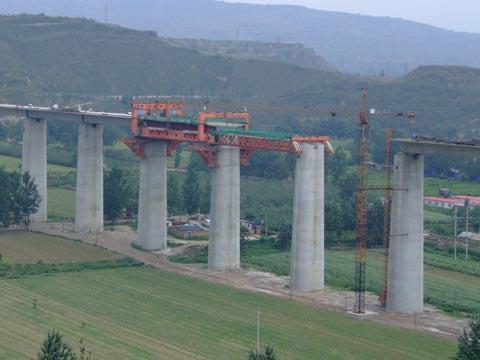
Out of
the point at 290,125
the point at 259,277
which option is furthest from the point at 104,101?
the point at 259,277

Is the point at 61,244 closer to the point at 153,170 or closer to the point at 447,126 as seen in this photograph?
the point at 153,170

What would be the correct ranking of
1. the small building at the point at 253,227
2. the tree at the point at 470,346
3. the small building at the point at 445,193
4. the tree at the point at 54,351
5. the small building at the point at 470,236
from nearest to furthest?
the tree at the point at 54,351 < the tree at the point at 470,346 < the small building at the point at 470,236 < the small building at the point at 253,227 < the small building at the point at 445,193

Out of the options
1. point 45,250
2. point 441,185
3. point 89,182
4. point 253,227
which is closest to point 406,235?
point 45,250

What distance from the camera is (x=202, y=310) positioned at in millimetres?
61062

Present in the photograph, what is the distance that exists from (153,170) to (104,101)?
113 m

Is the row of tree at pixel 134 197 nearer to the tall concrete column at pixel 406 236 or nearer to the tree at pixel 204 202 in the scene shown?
the tree at pixel 204 202

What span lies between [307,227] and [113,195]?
29415mm

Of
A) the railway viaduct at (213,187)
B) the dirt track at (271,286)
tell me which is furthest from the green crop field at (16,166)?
the dirt track at (271,286)

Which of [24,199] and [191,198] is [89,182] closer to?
[24,199]

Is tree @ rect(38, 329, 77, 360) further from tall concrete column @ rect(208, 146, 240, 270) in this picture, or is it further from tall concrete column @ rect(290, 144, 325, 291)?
tall concrete column @ rect(208, 146, 240, 270)

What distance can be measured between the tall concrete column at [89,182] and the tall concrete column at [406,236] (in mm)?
33161

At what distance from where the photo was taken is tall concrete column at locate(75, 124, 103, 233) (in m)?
89.8

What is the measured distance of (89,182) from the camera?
90312 millimetres

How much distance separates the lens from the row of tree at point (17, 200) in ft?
287
